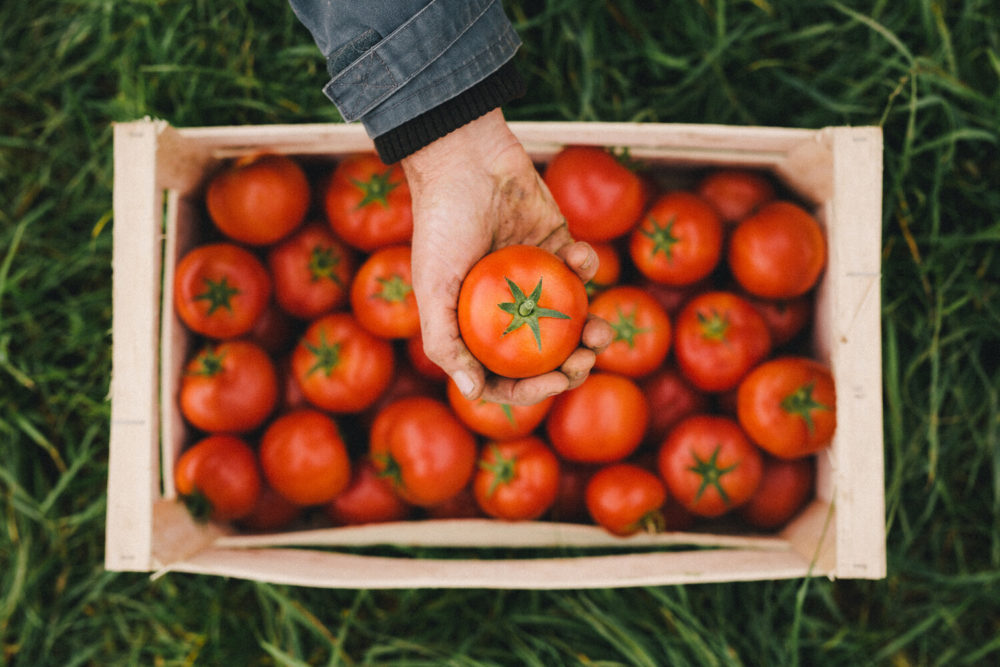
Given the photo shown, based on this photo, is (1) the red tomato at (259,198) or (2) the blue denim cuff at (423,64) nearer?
(2) the blue denim cuff at (423,64)

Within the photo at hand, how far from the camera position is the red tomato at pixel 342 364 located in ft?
4.38

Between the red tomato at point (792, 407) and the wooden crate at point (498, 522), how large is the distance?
0.06m

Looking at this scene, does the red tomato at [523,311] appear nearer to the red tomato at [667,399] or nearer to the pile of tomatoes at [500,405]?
the pile of tomatoes at [500,405]

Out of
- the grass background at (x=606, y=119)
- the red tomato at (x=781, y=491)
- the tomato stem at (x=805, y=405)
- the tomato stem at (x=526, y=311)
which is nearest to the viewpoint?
the tomato stem at (x=526, y=311)

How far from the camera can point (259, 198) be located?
1321 mm

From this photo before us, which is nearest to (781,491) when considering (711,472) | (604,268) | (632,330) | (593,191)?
(711,472)

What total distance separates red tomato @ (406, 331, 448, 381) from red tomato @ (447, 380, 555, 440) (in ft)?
0.21

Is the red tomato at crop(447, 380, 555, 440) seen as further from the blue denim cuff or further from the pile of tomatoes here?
the blue denim cuff

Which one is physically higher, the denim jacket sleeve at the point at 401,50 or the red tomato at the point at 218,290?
the denim jacket sleeve at the point at 401,50

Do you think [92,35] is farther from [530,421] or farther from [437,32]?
[530,421]

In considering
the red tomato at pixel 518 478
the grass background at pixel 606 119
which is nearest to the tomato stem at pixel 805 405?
the grass background at pixel 606 119

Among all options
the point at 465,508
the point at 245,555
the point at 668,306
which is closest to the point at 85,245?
the point at 245,555

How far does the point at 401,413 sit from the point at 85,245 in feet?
3.38

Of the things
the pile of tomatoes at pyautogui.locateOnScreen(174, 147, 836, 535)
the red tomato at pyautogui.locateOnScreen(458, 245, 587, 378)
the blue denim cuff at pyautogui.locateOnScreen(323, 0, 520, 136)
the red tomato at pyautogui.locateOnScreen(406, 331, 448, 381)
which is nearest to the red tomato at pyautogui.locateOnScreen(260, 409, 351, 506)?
the pile of tomatoes at pyautogui.locateOnScreen(174, 147, 836, 535)
